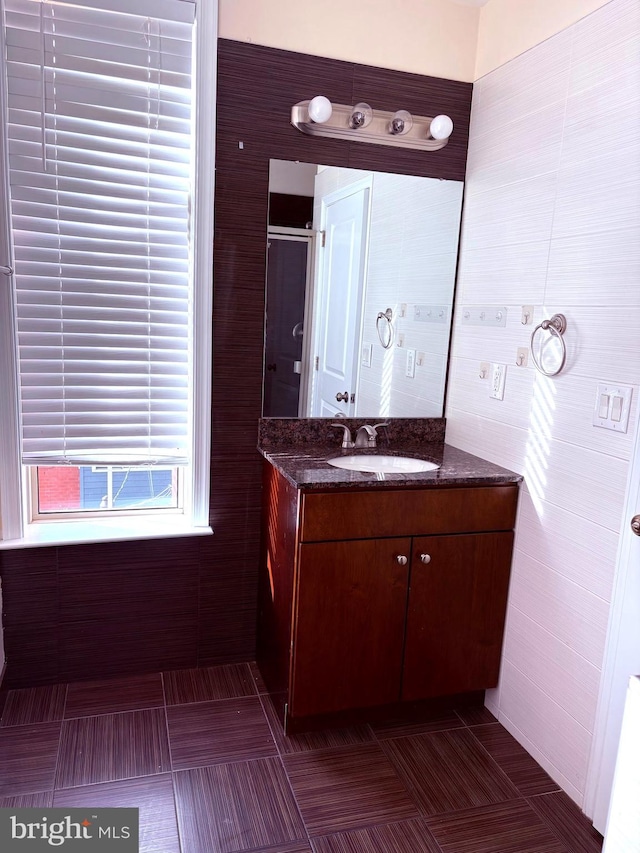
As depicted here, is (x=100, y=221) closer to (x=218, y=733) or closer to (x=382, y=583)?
(x=382, y=583)

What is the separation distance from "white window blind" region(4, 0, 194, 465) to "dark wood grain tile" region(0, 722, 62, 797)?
0.88 meters

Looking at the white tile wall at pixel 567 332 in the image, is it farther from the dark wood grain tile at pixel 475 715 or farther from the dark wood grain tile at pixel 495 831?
the dark wood grain tile at pixel 495 831

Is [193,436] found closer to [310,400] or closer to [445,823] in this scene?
[310,400]

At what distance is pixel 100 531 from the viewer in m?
2.29

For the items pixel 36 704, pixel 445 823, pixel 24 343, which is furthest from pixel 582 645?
pixel 24 343

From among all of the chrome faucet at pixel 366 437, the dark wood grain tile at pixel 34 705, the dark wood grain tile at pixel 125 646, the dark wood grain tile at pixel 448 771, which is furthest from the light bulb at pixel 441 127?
the dark wood grain tile at pixel 34 705

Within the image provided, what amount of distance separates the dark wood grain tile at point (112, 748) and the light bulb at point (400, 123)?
7.34ft

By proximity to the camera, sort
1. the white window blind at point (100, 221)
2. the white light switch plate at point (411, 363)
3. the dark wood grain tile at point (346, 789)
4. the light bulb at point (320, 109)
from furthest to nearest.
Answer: the white light switch plate at point (411, 363) → the light bulb at point (320, 109) → the white window blind at point (100, 221) → the dark wood grain tile at point (346, 789)

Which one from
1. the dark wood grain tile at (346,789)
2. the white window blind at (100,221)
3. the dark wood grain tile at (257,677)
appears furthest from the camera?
the dark wood grain tile at (257,677)

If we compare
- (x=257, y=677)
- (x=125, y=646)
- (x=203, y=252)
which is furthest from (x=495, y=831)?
(x=203, y=252)

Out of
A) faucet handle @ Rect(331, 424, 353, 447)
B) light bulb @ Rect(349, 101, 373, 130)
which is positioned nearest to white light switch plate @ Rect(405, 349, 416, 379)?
faucet handle @ Rect(331, 424, 353, 447)

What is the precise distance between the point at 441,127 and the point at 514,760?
2.18 meters

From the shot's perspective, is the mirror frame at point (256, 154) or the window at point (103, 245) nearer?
the window at point (103, 245)

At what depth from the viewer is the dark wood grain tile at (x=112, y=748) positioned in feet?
6.18
